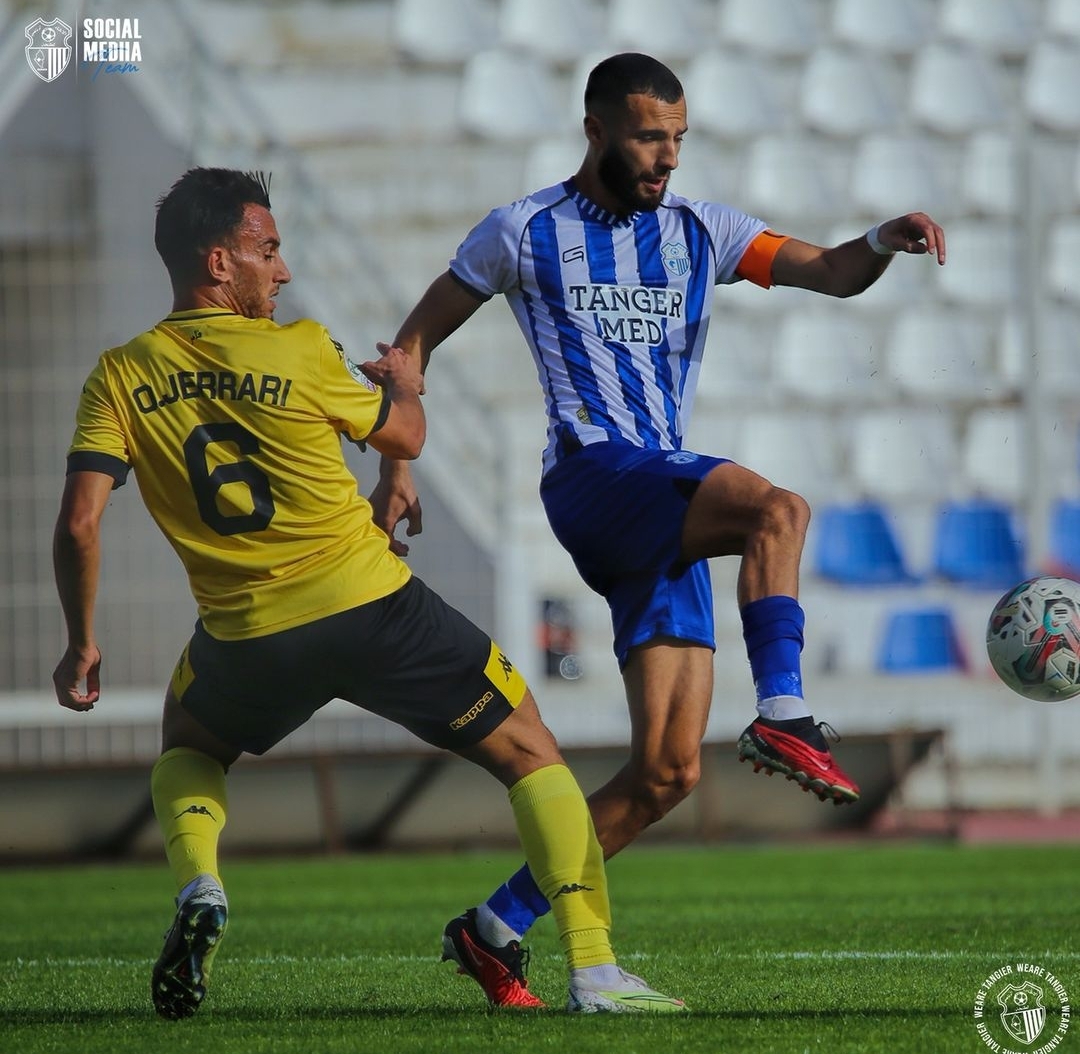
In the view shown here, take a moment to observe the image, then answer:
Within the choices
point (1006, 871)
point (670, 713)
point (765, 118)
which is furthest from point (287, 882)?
point (765, 118)

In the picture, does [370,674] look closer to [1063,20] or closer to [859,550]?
[859,550]

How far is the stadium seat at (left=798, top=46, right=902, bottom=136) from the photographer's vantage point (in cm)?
1489

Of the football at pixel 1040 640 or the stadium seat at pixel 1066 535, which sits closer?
the football at pixel 1040 640

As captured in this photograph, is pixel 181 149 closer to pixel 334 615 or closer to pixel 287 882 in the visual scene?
pixel 287 882

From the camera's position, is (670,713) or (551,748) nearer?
(551,748)

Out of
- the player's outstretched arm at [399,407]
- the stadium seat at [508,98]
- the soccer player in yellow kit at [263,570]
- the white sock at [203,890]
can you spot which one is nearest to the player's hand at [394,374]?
the player's outstretched arm at [399,407]

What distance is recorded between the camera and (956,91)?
15062 millimetres

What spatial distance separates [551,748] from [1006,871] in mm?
5224

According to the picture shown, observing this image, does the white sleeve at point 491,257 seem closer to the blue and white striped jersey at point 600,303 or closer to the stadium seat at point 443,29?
the blue and white striped jersey at point 600,303

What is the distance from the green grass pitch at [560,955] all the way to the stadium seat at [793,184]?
233 inches

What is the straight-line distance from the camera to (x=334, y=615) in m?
3.72

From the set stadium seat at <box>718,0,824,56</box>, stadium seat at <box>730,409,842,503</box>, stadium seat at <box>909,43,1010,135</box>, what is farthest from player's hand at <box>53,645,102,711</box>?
stadium seat at <box>909,43,1010,135</box>

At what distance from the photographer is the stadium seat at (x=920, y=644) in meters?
13.0

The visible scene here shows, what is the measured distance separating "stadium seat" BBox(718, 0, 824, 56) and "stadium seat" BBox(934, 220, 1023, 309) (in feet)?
7.78
